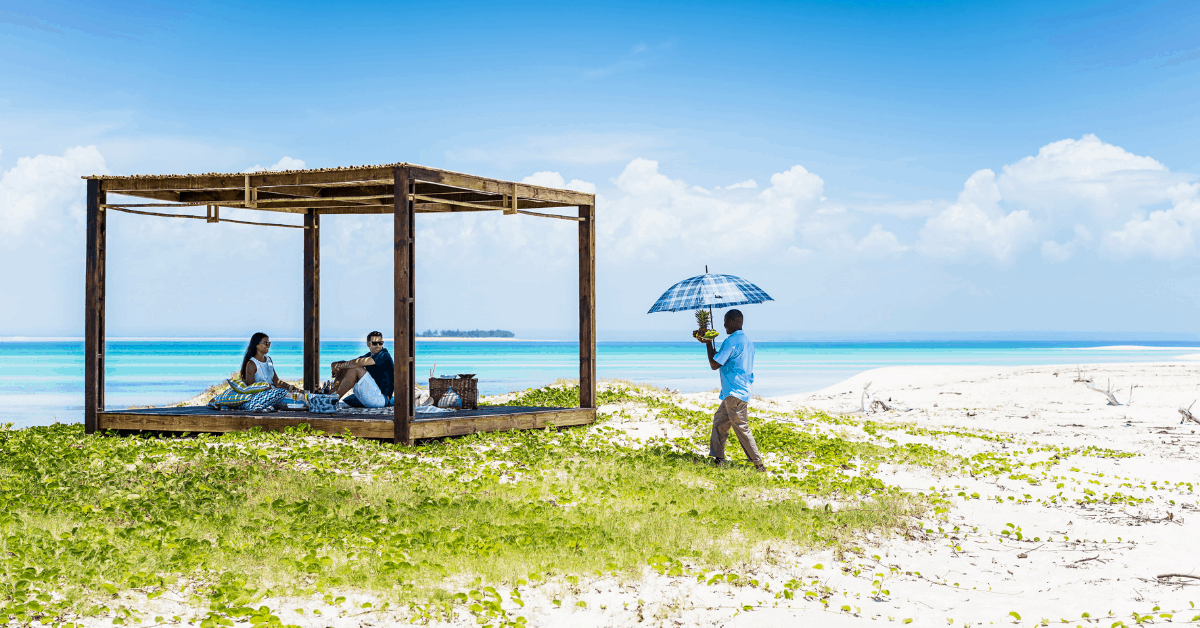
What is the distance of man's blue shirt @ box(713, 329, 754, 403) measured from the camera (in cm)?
1207

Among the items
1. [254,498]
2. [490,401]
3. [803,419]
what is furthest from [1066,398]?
[254,498]

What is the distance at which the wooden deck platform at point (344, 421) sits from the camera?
1325cm

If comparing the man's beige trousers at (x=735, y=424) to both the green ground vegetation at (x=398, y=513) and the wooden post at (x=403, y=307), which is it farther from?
the wooden post at (x=403, y=307)

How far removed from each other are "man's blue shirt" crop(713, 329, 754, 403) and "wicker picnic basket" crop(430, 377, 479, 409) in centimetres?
483

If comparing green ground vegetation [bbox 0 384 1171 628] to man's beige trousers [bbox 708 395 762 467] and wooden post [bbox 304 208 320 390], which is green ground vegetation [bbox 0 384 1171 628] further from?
wooden post [bbox 304 208 320 390]

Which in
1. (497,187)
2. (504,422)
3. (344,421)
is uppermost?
(497,187)

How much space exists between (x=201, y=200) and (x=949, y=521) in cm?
1152

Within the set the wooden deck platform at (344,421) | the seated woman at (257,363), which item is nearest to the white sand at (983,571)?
the wooden deck platform at (344,421)

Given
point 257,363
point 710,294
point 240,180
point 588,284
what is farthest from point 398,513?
point 588,284

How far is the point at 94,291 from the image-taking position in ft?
47.6

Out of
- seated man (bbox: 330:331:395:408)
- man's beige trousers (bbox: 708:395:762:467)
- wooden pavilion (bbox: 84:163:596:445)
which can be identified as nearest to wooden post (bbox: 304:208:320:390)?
wooden pavilion (bbox: 84:163:596:445)

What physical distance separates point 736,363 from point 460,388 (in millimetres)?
5217

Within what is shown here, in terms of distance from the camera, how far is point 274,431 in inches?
535

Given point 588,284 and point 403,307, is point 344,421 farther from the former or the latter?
point 588,284
